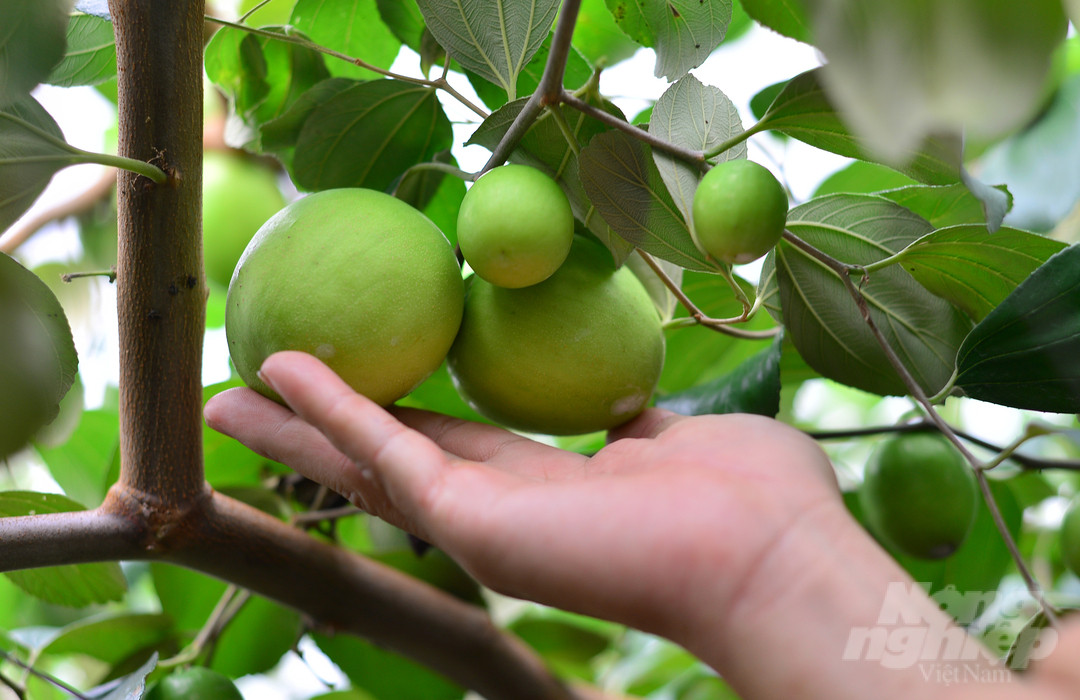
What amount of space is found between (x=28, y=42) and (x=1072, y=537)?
3.53 ft

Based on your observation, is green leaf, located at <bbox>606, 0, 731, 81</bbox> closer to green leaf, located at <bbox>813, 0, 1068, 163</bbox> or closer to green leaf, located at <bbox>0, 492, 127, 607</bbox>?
green leaf, located at <bbox>813, 0, 1068, 163</bbox>

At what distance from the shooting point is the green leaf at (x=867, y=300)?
0.59 meters

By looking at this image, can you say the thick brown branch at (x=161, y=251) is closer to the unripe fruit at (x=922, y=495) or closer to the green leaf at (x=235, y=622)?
the green leaf at (x=235, y=622)

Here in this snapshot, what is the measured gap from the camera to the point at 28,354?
0.53 meters

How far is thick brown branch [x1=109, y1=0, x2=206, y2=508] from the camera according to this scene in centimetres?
50

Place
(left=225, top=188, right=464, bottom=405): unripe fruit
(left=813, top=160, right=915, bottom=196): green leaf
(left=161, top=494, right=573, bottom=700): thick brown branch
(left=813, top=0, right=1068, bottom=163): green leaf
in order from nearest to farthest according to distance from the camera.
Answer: (left=813, top=0, right=1068, bottom=163): green leaf, (left=225, top=188, right=464, bottom=405): unripe fruit, (left=161, top=494, right=573, bottom=700): thick brown branch, (left=813, top=160, right=915, bottom=196): green leaf

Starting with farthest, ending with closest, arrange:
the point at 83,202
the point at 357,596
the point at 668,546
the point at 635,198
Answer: the point at 83,202
the point at 357,596
the point at 635,198
the point at 668,546

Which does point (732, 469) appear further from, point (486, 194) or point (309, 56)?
point (309, 56)

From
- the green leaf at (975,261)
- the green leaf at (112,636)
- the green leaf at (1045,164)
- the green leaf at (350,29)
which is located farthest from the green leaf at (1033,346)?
the green leaf at (112,636)

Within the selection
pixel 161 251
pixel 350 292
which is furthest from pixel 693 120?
pixel 161 251

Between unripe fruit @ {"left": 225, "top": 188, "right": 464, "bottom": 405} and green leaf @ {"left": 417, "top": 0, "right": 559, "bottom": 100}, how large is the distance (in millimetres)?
132

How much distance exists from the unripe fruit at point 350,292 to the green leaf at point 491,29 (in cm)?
13

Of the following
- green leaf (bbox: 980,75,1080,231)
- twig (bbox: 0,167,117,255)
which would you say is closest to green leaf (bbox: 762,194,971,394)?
green leaf (bbox: 980,75,1080,231)

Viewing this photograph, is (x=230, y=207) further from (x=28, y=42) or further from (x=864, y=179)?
(x=864, y=179)
